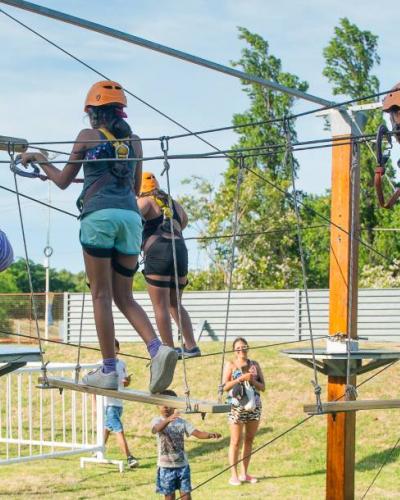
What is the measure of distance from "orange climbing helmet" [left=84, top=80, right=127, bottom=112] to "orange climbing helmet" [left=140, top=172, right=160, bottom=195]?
1186mm

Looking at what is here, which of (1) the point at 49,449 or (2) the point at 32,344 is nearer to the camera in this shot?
(1) the point at 49,449

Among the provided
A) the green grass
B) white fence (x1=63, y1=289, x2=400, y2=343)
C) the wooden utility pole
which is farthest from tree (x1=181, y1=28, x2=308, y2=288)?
the wooden utility pole

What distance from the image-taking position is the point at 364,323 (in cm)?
2202

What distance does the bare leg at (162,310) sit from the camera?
7.33 metres

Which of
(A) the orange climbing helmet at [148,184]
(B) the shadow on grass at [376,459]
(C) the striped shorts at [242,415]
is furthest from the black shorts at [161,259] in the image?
(B) the shadow on grass at [376,459]

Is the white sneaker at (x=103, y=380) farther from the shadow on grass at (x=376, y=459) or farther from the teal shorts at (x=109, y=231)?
the shadow on grass at (x=376, y=459)

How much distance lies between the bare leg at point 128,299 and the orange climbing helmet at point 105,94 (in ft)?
2.83

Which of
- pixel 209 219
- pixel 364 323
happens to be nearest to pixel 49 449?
pixel 364 323

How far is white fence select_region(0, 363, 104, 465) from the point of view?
13.6 meters

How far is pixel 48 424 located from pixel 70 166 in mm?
11448

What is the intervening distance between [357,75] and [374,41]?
1348 mm

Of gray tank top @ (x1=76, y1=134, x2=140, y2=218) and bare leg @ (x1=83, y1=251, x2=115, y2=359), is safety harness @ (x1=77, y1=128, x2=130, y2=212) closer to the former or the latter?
gray tank top @ (x1=76, y1=134, x2=140, y2=218)

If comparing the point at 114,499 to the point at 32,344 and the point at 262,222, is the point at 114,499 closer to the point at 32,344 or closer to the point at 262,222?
the point at 32,344

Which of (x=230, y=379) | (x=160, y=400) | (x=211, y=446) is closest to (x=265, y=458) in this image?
(x=211, y=446)
